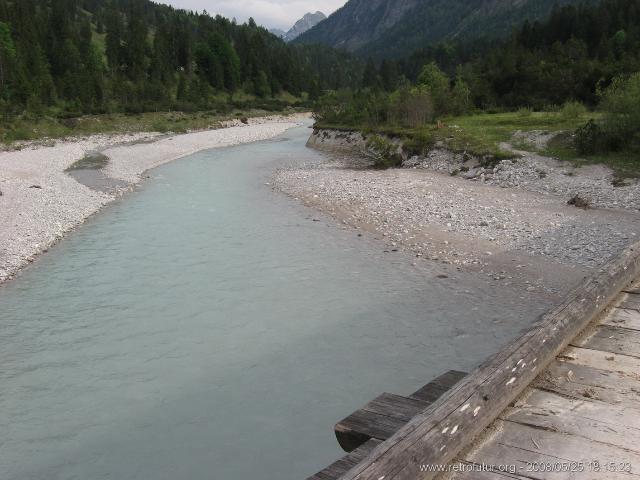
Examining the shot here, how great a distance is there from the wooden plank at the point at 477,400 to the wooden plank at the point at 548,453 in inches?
7.2

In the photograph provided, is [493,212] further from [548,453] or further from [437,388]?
[548,453]

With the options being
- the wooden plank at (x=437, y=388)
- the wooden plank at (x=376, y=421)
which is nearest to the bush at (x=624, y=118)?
the wooden plank at (x=437, y=388)

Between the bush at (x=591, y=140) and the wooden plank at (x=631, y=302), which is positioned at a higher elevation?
the bush at (x=591, y=140)

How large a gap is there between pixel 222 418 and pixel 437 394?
491cm

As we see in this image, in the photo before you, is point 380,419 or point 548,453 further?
point 380,419

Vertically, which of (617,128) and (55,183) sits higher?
(617,128)

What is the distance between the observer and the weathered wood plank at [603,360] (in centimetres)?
515

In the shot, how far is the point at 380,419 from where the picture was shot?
4895 mm

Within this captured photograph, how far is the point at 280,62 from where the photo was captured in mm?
140375

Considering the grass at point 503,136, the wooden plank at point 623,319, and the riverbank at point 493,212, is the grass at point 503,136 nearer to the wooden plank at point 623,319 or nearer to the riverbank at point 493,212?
the riverbank at point 493,212

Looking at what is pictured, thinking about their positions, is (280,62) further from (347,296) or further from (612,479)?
(612,479)

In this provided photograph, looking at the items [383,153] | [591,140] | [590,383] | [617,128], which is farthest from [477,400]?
[383,153]

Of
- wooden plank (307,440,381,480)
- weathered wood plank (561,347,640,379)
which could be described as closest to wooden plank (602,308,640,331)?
weathered wood plank (561,347,640,379)

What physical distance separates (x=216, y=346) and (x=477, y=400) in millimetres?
8007
